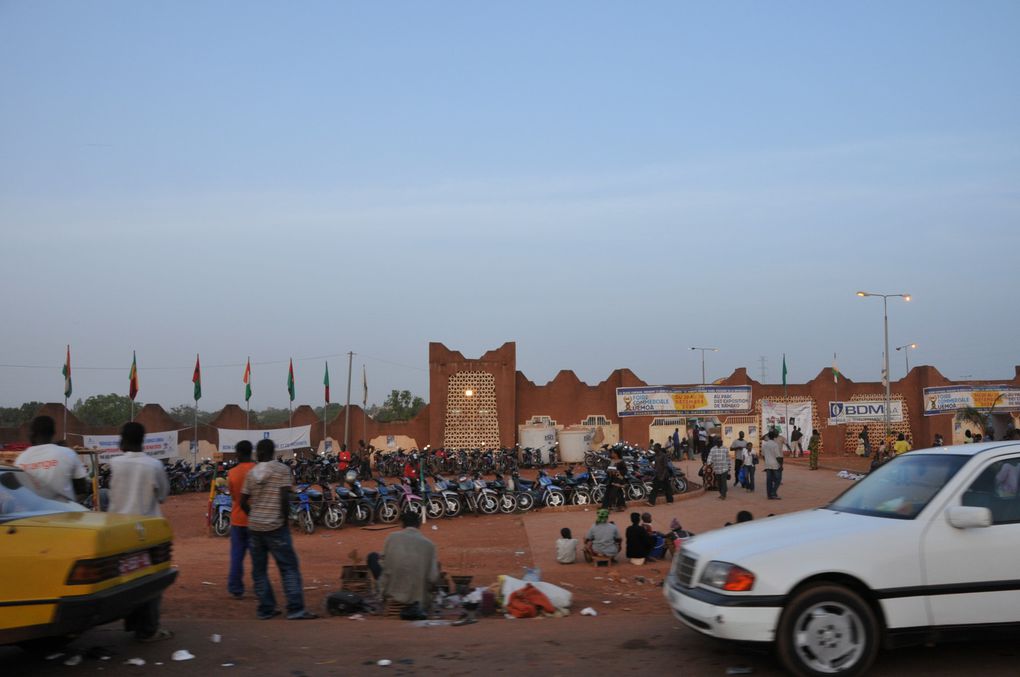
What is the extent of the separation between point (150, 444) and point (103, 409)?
33.8m

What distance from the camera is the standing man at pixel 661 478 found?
67.3 ft

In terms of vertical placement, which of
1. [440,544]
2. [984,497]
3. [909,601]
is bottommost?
[440,544]

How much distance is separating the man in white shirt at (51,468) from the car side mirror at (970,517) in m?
6.72

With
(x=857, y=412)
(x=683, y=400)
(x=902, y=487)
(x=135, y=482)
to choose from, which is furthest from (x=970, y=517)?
(x=857, y=412)

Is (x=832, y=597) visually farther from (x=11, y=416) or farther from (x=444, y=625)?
(x=11, y=416)

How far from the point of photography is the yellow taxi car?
17.6ft

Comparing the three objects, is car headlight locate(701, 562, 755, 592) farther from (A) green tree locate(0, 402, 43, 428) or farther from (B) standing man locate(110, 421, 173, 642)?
(A) green tree locate(0, 402, 43, 428)

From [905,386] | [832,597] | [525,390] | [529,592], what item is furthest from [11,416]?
[832,597]

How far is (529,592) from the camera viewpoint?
8391 millimetres

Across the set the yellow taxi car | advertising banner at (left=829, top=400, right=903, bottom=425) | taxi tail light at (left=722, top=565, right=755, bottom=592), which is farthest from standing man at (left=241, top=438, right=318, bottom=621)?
advertising banner at (left=829, top=400, right=903, bottom=425)

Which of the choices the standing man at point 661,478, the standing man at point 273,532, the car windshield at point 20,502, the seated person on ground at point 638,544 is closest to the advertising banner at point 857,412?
the standing man at point 661,478

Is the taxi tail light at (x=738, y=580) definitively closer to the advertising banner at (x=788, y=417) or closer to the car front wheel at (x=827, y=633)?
the car front wheel at (x=827, y=633)

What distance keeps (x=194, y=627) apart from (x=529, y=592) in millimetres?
3053

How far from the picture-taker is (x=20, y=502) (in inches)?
245
